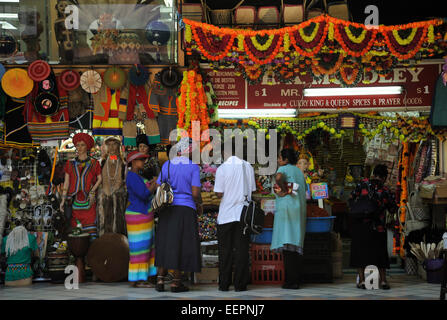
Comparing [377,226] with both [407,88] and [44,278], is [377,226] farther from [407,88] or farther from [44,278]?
[44,278]

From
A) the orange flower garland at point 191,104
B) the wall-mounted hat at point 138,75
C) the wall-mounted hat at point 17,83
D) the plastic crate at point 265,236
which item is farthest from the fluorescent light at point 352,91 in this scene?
the wall-mounted hat at point 17,83

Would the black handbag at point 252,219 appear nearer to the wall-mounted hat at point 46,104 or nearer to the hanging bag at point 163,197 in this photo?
the hanging bag at point 163,197

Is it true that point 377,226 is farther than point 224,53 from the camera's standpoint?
No

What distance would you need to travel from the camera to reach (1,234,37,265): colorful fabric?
28.8 feet

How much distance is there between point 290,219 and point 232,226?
76cm

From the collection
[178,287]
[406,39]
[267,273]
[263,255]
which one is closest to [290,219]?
[263,255]

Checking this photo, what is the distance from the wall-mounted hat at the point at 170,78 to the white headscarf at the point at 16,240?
116 inches

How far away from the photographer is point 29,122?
916cm

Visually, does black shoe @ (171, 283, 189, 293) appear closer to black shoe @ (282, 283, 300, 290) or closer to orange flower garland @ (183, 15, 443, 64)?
black shoe @ (282, 283, 300, 290)

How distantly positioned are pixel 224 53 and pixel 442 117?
10.8ft

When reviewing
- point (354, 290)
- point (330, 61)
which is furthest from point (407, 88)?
point (354, 290)

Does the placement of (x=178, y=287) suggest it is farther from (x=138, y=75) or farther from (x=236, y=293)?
(x=138, y=75)

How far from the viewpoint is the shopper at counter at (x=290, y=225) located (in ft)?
25.8

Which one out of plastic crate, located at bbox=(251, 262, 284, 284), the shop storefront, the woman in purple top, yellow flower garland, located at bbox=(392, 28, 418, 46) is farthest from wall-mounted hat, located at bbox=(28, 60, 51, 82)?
yellow flower garland, located at bbox=(392, 28, 418, 46)
